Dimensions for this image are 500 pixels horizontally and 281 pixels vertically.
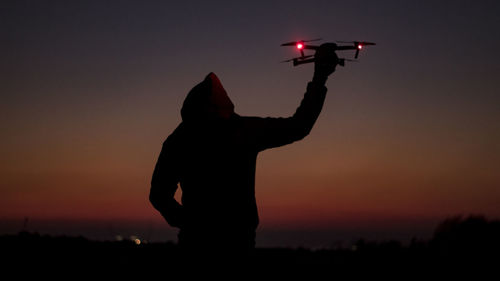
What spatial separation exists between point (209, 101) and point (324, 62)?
110 cm

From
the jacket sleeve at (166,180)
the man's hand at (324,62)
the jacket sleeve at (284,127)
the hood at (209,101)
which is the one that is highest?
the man's hand at (324,62)

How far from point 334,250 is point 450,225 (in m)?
4.23

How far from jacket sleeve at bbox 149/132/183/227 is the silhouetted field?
5.44 meters

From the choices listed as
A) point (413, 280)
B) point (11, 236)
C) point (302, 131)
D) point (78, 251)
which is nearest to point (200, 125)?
point (302, 131)

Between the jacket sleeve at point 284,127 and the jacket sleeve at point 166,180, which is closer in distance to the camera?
the jacket sleeve at point 284,127

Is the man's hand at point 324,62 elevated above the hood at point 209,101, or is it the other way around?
the man's hand at point 324,62

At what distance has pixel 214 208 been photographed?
234 inches

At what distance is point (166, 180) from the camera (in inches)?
247

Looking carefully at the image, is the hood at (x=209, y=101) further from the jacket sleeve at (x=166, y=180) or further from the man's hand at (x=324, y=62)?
the man's hand at (x=324, y=62)

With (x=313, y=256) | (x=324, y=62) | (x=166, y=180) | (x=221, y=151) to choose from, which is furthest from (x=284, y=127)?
(x=313, y=256)

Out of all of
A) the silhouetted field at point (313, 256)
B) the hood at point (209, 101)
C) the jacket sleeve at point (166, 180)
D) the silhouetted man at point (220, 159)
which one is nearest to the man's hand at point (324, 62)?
the silhouetted man at point (220, 159)

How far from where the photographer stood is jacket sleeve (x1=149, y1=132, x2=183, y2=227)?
621 centimetres

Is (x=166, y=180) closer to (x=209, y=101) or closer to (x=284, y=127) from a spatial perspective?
(x=209, y=101)

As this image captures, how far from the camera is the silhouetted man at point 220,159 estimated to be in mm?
5883
